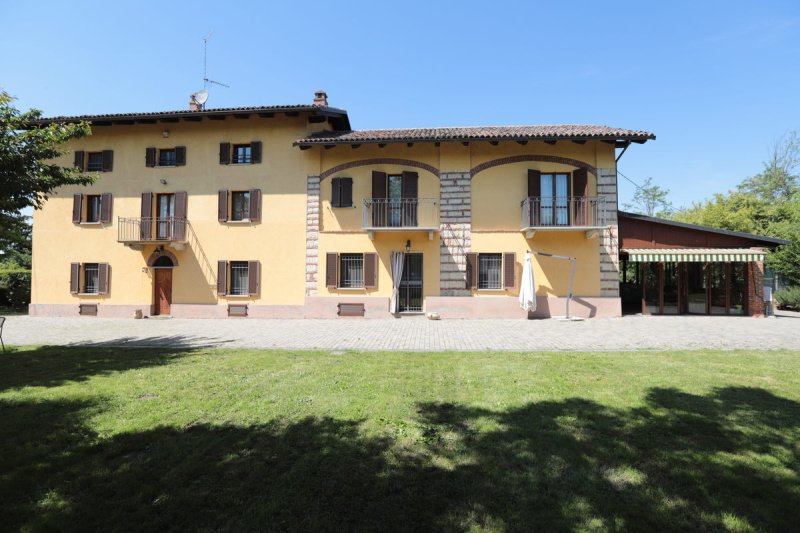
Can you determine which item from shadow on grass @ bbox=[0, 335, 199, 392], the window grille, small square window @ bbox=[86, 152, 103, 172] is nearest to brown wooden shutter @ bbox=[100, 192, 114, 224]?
small square window @ bbox=[86, 152, 103, 172]

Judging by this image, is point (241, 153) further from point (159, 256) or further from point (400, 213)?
point (400, 213)

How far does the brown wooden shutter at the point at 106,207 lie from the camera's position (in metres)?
15.7

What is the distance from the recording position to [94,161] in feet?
52.6

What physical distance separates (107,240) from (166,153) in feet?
14.6

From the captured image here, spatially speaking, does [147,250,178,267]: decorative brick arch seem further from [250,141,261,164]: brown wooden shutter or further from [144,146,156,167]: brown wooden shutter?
[250,141,261,164]: brown wooden shutter

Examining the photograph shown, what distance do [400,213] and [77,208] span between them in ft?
45.3

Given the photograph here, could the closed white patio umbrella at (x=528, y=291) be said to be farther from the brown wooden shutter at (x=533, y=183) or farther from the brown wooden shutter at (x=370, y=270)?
the brown wooden shutter at (x=370, y=270)

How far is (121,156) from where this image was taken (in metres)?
15.8

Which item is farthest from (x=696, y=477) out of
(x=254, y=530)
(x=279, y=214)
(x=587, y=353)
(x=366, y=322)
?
(x=279, y=214)

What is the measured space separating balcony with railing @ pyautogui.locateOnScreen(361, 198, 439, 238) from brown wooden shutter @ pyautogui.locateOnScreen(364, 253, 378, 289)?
3.25ft

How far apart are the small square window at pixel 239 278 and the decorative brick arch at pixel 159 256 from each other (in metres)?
2.41

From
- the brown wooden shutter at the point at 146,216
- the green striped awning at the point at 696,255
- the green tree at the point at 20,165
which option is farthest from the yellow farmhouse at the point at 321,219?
the green tree at the point at 20,165

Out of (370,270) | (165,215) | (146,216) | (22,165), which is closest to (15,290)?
(146,216)

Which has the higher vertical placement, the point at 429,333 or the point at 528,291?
the point at 528,291
